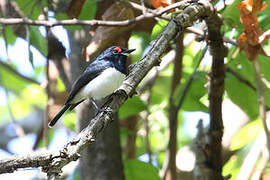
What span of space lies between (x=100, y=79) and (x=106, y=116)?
2.18m

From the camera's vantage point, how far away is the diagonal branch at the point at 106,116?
1770mm

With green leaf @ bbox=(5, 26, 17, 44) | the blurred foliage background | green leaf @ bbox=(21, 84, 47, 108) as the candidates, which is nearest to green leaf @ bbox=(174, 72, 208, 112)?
the blurred foliage background

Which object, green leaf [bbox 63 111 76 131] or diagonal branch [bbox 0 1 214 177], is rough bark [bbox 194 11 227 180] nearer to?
diagonal branch [bbox 0 1 214 177]

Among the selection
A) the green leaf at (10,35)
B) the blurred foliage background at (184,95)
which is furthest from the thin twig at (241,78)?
the green leaf at (10,35)

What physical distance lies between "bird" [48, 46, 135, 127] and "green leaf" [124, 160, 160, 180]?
0.52m

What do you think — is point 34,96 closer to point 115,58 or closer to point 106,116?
point 115,58

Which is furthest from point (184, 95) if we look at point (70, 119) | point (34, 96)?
point (34, 96)

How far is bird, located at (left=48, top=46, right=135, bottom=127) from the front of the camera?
13.4 ft

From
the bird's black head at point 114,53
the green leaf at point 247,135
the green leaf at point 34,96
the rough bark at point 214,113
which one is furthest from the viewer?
the green leaf at point 34,96

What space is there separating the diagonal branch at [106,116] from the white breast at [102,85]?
5.03 ft

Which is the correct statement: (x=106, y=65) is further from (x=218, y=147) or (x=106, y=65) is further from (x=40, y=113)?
(x=40, y=113)

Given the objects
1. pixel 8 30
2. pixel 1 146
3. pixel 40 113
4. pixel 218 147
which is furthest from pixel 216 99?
pixel 40 113

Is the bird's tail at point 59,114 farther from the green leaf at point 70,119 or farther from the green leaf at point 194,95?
the green leaf at point 194,95

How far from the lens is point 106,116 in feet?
6.78
